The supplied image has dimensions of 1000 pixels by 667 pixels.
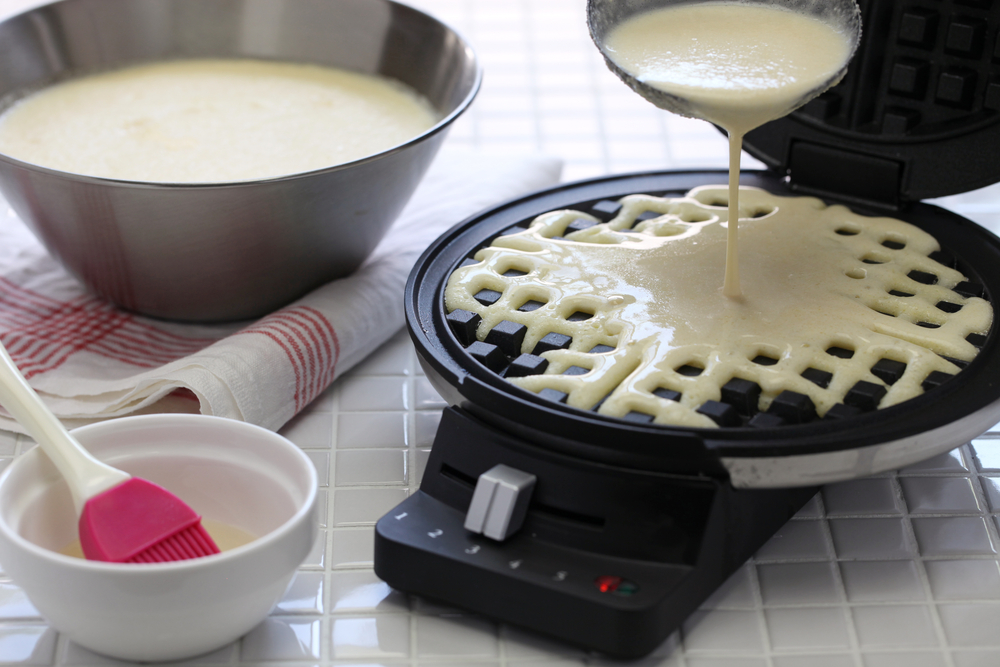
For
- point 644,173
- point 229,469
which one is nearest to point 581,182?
point 644,173

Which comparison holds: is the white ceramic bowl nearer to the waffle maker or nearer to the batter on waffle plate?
the waffle maker

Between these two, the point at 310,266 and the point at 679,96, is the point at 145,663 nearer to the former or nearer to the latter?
the point at 310,266

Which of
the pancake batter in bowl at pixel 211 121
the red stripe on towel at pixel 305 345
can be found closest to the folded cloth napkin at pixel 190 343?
the red stripe on towel at pixel 305 345

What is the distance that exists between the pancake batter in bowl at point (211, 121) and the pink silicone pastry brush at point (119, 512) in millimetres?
466

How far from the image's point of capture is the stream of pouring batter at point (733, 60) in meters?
1.20

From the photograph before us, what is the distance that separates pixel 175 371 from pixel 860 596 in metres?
0.85

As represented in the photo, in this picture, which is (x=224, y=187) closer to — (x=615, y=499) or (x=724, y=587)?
(x=615, y=499)

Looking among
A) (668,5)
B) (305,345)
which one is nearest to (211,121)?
(305,345)

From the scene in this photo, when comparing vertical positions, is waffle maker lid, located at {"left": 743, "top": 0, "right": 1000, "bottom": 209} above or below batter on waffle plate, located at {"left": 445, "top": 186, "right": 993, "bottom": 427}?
above

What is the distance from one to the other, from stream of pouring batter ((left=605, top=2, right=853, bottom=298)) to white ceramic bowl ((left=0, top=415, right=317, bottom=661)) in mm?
569

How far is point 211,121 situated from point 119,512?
81 centimetres

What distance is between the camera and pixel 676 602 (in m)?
1.05

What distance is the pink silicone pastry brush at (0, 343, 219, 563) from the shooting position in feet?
3.37

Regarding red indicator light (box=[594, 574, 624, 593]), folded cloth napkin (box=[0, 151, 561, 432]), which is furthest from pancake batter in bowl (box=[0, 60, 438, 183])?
red indicator light (box=[594, 574, 624, 593])
